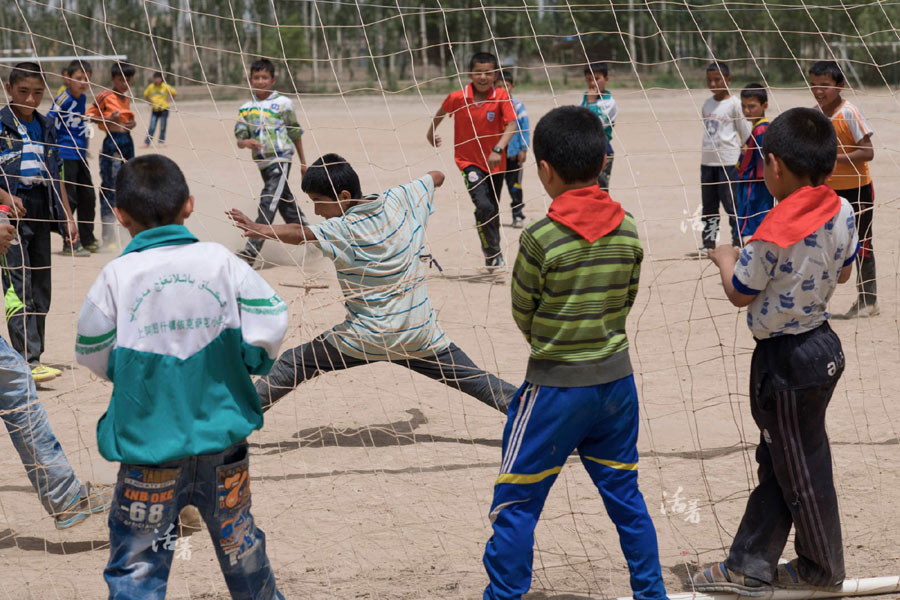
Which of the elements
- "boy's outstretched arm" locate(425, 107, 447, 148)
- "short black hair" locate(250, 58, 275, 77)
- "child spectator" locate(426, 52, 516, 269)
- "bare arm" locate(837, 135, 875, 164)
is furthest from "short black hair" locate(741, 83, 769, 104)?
"short black hair" locate(250, 58, 275, 77)

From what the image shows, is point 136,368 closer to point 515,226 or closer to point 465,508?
point 465,508

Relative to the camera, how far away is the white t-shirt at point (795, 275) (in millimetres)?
2994

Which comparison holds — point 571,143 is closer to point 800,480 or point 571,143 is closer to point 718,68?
point 800,480

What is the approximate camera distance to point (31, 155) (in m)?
5.70

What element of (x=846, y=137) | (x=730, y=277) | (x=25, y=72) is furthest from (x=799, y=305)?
(x=25, y=72)

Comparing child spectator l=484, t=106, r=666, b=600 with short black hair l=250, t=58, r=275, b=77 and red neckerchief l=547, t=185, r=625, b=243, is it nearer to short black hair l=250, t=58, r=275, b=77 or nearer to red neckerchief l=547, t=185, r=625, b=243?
red neckerchief l=547, t=185, r=625, b=243

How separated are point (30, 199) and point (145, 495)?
3.63 meters

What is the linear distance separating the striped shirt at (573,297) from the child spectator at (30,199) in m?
3.30

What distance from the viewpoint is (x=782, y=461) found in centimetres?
314

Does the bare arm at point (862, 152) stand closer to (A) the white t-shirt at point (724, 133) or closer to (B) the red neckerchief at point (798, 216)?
(A) the white t-shirt at point (724, 133)

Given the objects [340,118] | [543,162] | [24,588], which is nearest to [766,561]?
[543,162]

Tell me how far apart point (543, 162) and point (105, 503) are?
232 cm

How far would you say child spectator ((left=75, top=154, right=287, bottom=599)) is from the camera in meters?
2.52

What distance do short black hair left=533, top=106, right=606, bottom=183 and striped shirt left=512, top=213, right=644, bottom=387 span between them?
0.16m
